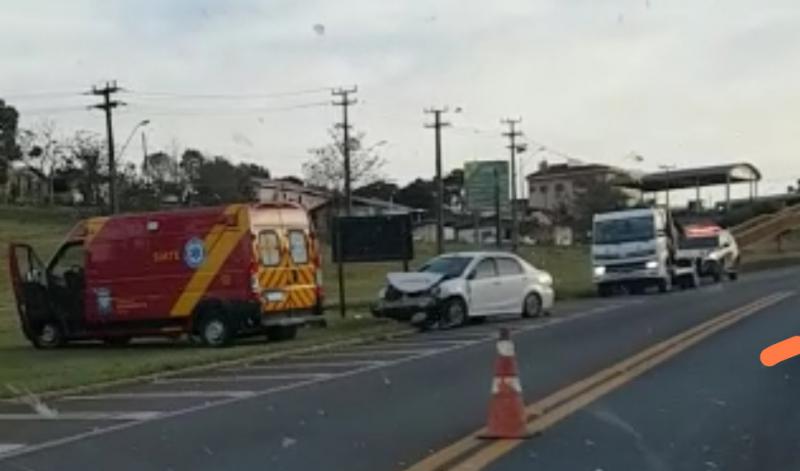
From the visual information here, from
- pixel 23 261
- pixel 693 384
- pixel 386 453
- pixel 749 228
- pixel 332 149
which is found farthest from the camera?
pixel 332 149

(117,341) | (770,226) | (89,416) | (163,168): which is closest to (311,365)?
(89,416)

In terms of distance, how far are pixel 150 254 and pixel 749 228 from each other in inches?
2235

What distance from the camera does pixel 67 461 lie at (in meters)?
9.42

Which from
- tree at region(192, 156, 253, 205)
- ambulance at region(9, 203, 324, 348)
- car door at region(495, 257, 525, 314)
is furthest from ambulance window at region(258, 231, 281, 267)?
tree at region(192, 156, 253, 205)

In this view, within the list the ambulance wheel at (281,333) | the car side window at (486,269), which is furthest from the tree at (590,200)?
the ambulance wheel at (281,333)

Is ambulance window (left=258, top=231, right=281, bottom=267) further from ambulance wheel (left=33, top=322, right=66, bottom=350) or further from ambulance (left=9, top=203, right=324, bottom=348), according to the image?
ambulance wheel (left=33, top=322, right=66, bottom=350)

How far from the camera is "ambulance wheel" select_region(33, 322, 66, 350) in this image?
23844mm

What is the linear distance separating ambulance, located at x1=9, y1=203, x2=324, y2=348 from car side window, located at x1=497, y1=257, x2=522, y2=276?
424cm

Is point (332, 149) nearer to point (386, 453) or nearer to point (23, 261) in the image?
point (23, 261)

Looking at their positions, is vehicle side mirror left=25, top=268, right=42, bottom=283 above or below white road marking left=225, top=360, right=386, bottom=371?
above

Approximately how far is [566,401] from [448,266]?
13.6 m

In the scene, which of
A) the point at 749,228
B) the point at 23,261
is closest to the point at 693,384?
the point at 23,261

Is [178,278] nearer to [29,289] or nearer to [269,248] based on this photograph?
[269,248]

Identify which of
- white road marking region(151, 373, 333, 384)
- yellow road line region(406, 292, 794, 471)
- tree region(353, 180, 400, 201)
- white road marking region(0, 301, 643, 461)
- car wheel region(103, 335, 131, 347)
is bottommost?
car wheel region(103, 335, 131, 347)
